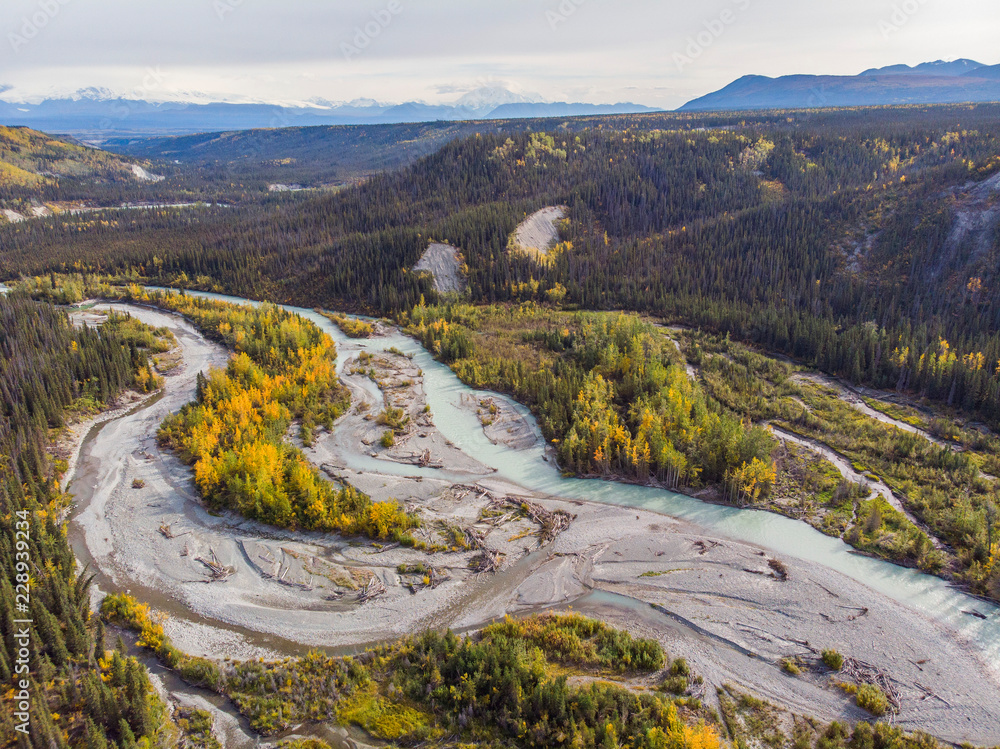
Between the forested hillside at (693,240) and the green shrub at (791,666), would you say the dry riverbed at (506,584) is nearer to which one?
the green shrub at (791,666)

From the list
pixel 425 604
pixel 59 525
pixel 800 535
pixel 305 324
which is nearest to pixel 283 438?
pixel 59 525

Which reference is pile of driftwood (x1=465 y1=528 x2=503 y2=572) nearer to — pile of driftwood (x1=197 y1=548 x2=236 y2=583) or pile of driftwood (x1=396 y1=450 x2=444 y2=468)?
pile of driftwood (x1=396 y1=450 x2=444 y2=468)

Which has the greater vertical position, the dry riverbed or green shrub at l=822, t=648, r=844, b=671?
green shrub at l=822, t=648, r=844, b=671

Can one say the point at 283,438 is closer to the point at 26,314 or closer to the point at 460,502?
the point at 460,502

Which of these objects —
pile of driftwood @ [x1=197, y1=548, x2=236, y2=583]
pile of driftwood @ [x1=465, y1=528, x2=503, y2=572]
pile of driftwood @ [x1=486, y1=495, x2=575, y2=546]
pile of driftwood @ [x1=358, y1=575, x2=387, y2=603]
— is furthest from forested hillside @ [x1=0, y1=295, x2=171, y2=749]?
pile of driftwood @ [x1=486, y1=495, x2=575, y2=546]

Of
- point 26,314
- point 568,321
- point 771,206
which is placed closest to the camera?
point 26,314

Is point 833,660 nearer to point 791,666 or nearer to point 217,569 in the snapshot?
point 791,666
